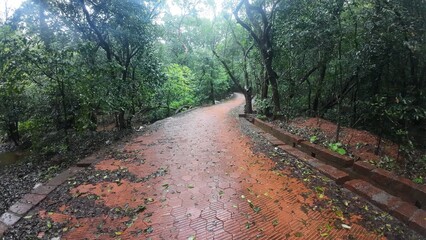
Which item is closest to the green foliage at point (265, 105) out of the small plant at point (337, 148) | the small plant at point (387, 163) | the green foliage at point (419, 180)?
the small plant at point (337, 148)

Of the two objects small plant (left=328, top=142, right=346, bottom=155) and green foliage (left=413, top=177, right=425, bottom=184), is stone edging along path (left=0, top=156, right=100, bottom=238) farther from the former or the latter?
green foliage (left=413, top=177, right=425, bottom=184)

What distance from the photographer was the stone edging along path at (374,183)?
2971 millimetres

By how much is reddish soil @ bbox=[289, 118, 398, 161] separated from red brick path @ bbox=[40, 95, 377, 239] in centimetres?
165

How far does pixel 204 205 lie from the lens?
325cm

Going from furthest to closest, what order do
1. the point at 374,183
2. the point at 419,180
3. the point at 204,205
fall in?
the point at 374,183
the point at 419,180
the point at 204,205

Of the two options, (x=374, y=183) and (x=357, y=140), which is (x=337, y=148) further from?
(x=374, y=183)

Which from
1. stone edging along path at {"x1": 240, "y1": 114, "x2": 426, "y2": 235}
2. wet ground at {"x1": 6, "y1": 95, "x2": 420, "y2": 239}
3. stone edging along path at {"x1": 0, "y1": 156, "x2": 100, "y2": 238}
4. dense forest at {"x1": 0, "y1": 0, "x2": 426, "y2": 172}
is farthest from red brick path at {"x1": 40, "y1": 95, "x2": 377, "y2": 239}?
dense forest at {"x1": 0, "y1": 0, "x2": 426, "y2": 172}

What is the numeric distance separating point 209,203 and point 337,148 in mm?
3023

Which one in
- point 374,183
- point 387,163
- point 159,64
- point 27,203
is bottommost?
point 374,183

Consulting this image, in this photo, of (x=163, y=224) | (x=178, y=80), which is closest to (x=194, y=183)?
(x=163, y=224)

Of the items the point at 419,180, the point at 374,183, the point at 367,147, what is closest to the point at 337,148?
the point at 367,147

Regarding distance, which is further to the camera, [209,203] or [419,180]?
[419,180]

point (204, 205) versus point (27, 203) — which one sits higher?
point (27, 203)

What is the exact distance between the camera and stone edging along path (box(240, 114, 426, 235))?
2.97 metres
